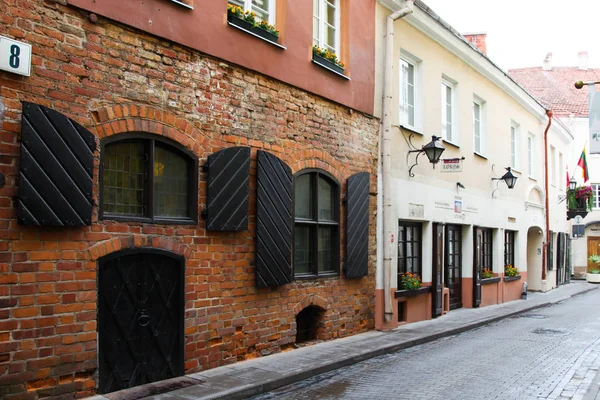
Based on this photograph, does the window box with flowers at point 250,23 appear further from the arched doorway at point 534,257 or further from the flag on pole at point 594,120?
the arched doorway at point 534,257

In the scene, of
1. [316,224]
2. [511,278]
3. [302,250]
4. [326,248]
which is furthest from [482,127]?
[302,250]

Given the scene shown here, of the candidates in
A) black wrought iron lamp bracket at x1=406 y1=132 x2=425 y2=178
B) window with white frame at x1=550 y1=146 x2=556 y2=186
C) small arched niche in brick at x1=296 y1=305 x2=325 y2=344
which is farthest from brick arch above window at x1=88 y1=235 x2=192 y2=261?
window with white frame at x1=550 y1=146 x2=556 y2=186

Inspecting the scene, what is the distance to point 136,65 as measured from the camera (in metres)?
7.12

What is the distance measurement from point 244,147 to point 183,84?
49.6 inches

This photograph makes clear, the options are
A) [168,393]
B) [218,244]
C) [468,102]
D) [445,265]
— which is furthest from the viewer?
[468,102]

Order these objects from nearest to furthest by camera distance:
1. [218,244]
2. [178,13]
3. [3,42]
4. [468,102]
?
[3,42] → [178,13] → [218,244] → [468,102]

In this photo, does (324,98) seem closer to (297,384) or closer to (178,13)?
(178,13)

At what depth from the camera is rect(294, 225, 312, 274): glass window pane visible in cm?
995

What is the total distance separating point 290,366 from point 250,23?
4.82 m

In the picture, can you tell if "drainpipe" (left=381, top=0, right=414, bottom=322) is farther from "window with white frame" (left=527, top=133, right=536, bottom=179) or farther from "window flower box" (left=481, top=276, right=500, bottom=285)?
"window with white frame" (left=527, top=133, right=536, bottom=179)

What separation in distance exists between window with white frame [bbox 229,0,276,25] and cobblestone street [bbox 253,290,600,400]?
5335 mm

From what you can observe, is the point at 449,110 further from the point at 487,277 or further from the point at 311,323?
the point at 311,323

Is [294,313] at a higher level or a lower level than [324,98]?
lower

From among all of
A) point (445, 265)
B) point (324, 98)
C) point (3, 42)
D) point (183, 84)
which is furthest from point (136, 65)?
point (445, 265)
